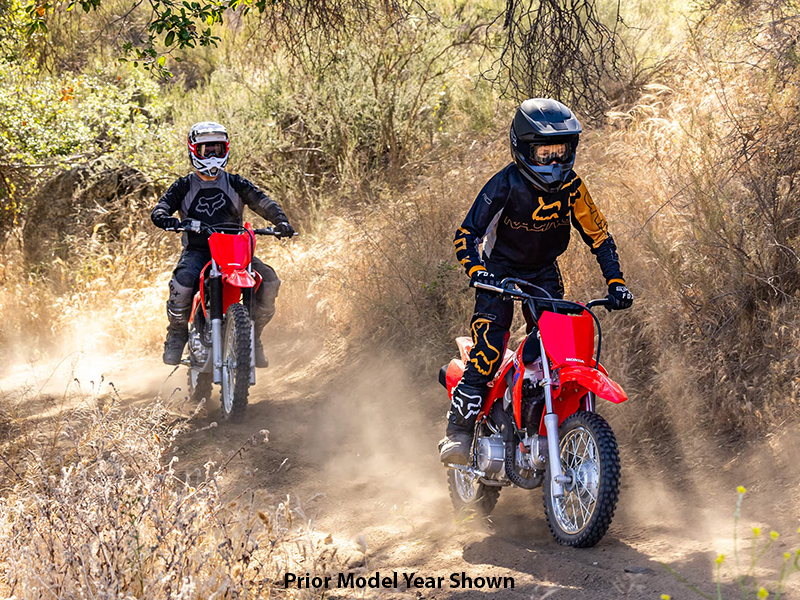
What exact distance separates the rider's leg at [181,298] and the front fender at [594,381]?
4217 millimetres

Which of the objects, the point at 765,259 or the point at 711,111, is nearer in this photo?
the point at 765,259

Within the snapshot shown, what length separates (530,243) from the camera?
4.84 meters

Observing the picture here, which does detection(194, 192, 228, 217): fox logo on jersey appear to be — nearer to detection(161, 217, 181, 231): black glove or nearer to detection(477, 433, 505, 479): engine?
detection(161, 217, 181, 231): black glove

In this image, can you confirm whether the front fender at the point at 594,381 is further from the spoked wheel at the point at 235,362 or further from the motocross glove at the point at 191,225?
the motocross glove at the point at 191,225

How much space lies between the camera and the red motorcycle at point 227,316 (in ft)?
23.2

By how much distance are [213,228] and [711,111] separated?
15.0 feet

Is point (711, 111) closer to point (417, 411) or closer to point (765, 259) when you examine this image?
point (765, 259)

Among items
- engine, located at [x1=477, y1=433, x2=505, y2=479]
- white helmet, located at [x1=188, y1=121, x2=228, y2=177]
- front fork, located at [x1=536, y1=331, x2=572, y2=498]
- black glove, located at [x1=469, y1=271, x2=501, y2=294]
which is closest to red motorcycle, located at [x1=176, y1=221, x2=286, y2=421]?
white helmet, located at [x1=188, y1=121, x2=228, y2=177]

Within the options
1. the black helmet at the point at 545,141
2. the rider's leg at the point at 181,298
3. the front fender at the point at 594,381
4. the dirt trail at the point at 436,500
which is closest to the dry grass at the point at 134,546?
the dirt trail at the point at 436,500

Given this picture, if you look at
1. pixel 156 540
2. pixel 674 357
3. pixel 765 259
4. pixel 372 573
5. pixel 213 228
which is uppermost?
pixel 213 228

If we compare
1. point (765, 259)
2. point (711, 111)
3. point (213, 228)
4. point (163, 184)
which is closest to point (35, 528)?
point (213, 228)

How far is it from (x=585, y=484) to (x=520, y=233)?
147 cm

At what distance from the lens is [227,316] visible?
7.27 meters

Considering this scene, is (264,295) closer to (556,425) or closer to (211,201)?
(211,201)
